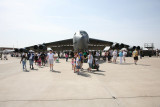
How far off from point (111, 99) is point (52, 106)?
195cm

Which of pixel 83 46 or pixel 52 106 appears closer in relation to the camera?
pixel 52 106

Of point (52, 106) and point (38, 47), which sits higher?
point (38, 47)

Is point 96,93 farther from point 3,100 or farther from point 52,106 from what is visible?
point 3,100

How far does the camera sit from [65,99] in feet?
13.5

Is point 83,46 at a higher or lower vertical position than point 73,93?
higher

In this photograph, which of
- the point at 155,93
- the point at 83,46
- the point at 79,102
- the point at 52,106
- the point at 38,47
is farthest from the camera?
the point at 38,47

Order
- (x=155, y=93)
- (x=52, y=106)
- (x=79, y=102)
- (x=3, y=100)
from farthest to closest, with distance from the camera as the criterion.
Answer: (x=155, y=93), (x=3, y=100), (x=79, y=102), (x=52, y=106)

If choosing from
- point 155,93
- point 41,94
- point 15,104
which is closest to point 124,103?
point 155,93

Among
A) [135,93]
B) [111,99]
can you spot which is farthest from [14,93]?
[135,93]

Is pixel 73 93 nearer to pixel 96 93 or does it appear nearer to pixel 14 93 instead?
pixel 96 93

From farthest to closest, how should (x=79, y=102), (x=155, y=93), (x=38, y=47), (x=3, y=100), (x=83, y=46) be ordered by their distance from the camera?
(x=38, y=47) < (x=83, y=46) < (x=155, y=93) < (x=3, y=100) < (x=79, y=102)

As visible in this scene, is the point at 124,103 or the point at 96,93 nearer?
the point at 124,103

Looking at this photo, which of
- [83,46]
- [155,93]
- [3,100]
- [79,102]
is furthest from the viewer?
[83,46]

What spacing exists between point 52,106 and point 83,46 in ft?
46.1
